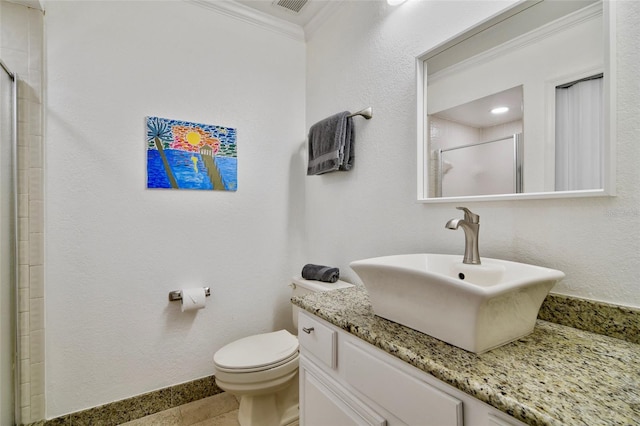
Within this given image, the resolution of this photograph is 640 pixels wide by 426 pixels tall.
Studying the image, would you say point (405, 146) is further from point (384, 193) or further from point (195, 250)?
point (195, 250)

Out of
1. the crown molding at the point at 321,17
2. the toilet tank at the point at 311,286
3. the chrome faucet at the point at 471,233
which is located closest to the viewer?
the chrome faucet at the point at 471,233

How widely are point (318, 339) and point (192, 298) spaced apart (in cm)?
103

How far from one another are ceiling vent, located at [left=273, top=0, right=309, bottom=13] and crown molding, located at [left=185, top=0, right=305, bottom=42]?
0.47ft

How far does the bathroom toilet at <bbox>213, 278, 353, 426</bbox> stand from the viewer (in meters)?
1.38

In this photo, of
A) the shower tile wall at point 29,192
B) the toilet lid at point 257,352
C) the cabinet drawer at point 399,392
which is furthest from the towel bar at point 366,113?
the shower tile wall at point 29,192

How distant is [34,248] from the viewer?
1407 mm

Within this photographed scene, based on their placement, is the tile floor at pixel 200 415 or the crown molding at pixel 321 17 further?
the crown molding at pixel 321 17

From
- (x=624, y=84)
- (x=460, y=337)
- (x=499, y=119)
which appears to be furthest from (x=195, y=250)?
(x=624, y=84)

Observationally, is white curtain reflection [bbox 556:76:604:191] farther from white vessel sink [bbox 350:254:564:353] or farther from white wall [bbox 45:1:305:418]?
white wall [bbox 45:1:305:418]

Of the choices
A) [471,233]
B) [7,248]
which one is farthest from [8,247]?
[471,233]

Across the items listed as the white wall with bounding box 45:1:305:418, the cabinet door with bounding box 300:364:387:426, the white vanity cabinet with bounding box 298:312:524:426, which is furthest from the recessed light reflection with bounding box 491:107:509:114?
the white wall with bounding box 45:1:305:418

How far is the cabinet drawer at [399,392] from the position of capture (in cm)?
59

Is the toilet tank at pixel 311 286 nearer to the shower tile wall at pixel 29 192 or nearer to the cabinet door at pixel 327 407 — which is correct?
the cabinet door at pixel 327 407

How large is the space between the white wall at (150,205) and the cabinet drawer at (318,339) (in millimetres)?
972
